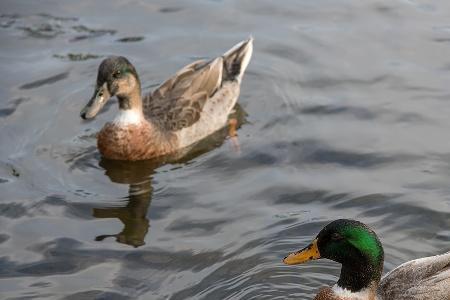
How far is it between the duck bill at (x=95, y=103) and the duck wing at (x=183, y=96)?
26.1 inches

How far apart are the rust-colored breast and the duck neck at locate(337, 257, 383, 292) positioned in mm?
3499

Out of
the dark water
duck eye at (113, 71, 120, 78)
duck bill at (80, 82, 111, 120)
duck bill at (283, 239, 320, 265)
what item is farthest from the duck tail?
duck bill at (283, 239, 320, 265)

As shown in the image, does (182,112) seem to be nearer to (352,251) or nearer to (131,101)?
(131,101)

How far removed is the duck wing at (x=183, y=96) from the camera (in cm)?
1048

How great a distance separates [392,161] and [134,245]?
9.09 ft

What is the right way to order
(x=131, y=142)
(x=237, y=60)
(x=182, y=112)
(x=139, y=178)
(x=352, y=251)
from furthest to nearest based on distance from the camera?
1. (x=237, y=60)
2. (x=182, y=112)
3. (x=131, y=142)
4. (x=139, y=178)
5. (x=352, y=251)

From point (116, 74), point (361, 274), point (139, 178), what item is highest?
point (116, 74)

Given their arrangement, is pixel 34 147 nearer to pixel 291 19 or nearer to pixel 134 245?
pixel 134 245

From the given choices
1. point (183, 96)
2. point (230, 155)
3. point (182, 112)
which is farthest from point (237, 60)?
point (230, 155)

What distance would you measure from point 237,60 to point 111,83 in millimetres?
1988

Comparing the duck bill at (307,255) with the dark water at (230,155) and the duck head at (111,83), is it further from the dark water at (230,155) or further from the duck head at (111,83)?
the duck head at (111,83)

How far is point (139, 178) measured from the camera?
9672mm

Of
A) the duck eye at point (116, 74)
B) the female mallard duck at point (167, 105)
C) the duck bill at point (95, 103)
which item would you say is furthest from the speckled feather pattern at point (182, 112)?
→ the duck eye at point (116, 74)

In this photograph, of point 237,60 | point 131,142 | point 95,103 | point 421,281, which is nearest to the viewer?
point 421,281
